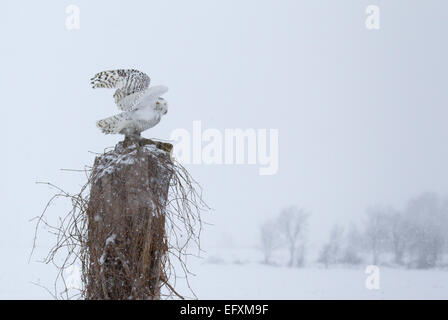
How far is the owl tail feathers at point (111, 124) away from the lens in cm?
Answer: 287

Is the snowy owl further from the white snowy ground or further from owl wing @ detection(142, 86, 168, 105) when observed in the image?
the white snowy ground

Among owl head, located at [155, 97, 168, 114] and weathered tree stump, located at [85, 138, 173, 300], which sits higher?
owl head, located at [155, 97, 168, 114]

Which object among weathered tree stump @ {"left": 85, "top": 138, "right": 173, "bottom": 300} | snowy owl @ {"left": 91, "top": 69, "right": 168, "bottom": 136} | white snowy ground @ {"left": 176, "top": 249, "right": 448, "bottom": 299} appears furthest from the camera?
white snowy ground @ {"left": 176, "top": 249, "right": 448, "bottom": 299}

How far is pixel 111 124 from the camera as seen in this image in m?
2.90

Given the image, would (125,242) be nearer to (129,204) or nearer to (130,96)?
(129,204)

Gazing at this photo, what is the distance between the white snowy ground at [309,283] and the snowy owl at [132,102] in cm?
983

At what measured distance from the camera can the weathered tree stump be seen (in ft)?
8.41

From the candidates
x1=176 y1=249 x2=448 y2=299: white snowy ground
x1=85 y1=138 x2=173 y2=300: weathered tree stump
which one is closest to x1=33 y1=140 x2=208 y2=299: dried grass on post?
x1=85 y1=138 x2=173 y2=300: weathered tree stump

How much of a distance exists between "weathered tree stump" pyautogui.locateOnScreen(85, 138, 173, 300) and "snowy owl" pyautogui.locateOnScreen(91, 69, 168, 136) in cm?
22

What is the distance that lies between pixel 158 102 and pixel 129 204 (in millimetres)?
708
